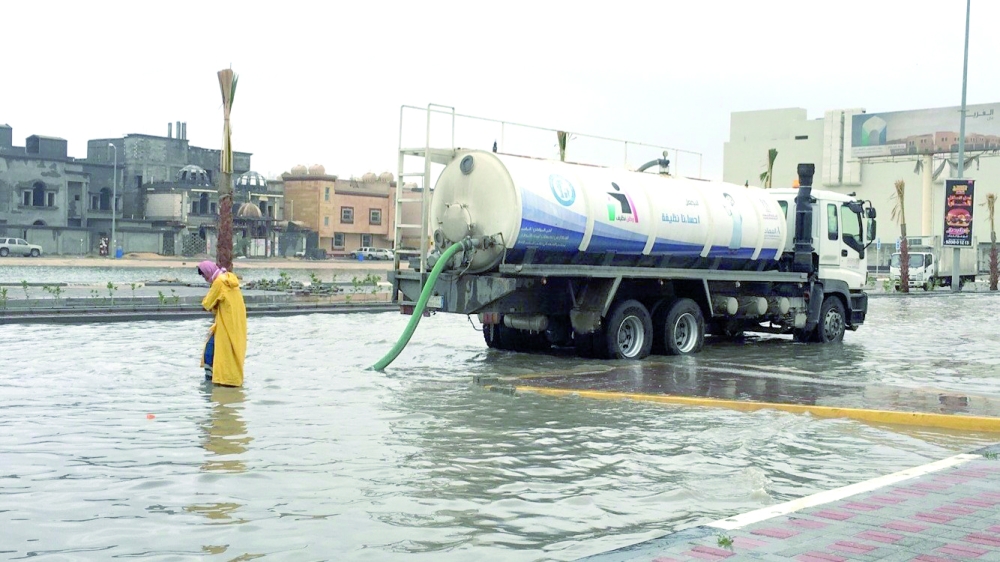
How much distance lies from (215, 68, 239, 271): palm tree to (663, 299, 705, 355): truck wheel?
1218 cm

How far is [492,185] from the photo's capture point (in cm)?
1548

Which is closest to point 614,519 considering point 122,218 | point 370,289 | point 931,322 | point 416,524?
point 416,524

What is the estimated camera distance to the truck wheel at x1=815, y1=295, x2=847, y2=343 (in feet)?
70.6

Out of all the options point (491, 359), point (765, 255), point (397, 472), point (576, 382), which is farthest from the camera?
point (765, 255)

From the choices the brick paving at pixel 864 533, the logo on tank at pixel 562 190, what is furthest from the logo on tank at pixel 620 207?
the brick paving at pixel 864 533

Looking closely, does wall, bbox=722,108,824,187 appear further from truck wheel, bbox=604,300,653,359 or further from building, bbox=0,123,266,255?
truck wheel, bbox=604,300,653,359

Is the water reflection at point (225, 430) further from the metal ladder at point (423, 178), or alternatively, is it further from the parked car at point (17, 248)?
the parked car at point (17, 248)

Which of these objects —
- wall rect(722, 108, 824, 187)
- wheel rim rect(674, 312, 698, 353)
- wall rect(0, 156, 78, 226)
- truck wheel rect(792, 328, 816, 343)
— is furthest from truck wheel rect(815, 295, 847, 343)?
wall rect(722, 108, 824, 187)

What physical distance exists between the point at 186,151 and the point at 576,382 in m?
87.5

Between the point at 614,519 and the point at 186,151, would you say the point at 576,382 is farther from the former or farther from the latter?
the point at 186,151

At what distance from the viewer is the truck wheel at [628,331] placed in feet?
54.9

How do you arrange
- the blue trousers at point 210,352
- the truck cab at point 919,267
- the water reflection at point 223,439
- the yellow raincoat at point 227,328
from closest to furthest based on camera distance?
the water reflection at point 223,439 → the yellow raincoat at point 227,328 → the blue trousers at point 210,352 → the truck cab at point 919,267

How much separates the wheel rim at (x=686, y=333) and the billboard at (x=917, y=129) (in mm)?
93322

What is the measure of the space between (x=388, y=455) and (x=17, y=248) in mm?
67835
